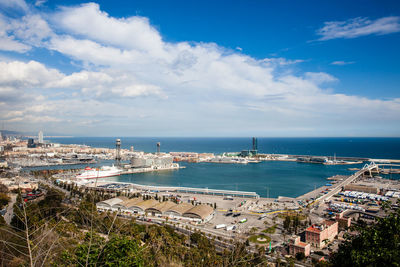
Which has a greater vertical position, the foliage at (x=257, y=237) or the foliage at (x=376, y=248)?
→ the foliage at (x=376, y=248)

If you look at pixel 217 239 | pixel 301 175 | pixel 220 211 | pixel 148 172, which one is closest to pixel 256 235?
pixel 217 239

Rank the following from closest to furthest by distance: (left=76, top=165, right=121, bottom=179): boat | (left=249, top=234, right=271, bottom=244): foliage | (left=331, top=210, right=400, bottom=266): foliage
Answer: (left=331, top=210, right=400, bottom=266): foliage → (left=249, top=234, right=271, bottom=244): foliage → (left=76, top=165, right=121, bottom=179): boat

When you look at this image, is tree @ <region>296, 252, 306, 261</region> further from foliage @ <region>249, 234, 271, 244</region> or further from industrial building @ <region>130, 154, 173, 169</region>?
industrial building @ <region>130, 154, 173, 169</region>

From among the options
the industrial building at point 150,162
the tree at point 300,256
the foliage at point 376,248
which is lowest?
the tree at point 300,256

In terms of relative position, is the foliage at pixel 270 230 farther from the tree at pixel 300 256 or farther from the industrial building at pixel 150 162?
the industrial building at pixel 150 162

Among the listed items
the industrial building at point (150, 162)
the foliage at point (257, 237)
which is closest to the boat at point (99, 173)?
the industrial building at point (150, 162)

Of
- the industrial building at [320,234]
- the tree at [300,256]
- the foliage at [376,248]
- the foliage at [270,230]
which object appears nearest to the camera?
the foliage at [376,248]

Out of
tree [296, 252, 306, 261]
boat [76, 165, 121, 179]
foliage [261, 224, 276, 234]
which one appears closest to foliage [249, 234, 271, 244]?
foliage [261, 224, 276, 234]

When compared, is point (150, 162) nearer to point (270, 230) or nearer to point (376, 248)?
point (270, 230)

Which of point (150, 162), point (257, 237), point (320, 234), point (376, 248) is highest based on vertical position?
point (376, 248)

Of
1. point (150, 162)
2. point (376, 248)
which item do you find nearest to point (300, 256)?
point (376, 248)

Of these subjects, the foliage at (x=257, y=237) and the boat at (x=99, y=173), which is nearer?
the foliage at (x=257, y=237)
